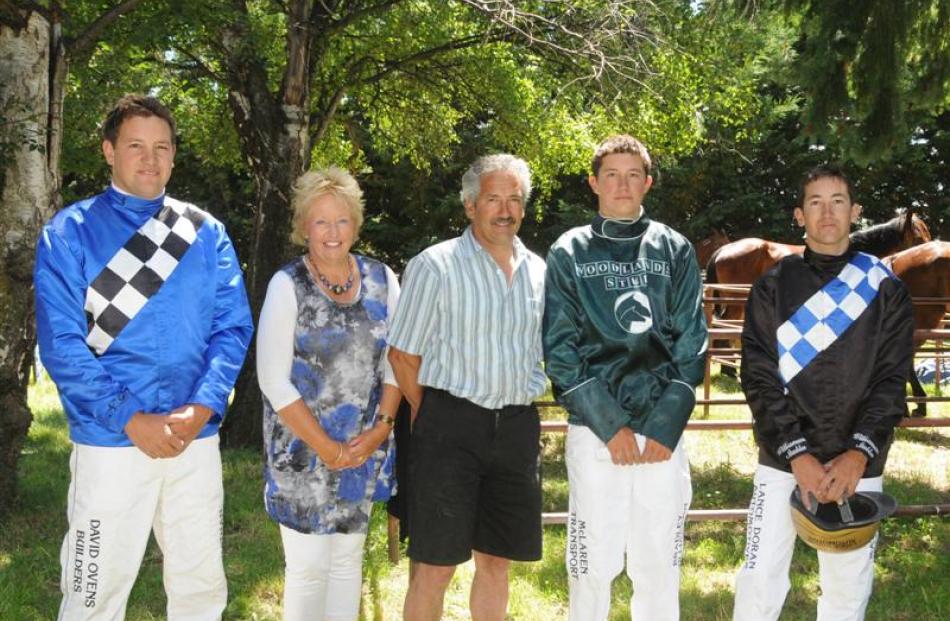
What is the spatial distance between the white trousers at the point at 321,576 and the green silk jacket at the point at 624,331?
37.2 inches

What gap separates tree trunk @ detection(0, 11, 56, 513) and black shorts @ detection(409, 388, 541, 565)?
2.97m

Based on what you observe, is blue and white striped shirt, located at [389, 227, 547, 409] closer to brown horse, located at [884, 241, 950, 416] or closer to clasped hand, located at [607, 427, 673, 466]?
clasped hand, located at [607, 427, 673, 466]

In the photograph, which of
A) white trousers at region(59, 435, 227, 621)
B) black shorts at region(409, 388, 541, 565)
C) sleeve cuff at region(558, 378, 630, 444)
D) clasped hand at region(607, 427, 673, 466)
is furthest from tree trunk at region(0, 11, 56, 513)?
clasped hand at region(607, 427, 673, 466)

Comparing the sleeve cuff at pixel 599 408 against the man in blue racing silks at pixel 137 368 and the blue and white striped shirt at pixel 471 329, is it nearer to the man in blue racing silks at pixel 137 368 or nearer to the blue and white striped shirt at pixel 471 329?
the blue and white striped shirt at pixel 471 329

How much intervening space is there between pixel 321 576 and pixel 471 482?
0.62 meters

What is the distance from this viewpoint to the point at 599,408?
9.87 feet

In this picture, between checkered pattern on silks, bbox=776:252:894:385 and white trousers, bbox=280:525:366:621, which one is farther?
checkered pattern on silks, bbox=776:252:894:385

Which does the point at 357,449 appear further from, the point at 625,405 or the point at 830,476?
the point at 830,476

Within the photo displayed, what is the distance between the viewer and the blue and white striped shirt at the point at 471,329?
307 centimetres

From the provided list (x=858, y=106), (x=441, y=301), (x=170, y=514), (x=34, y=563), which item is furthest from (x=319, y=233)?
(x=858, y=106)

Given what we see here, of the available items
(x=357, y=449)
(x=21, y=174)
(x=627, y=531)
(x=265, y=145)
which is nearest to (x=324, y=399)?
(x=357, y=449)

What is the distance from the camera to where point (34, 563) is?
4594 millimetres

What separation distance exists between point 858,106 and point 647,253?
3.32m

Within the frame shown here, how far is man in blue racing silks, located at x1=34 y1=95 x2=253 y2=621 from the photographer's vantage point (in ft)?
9.00
